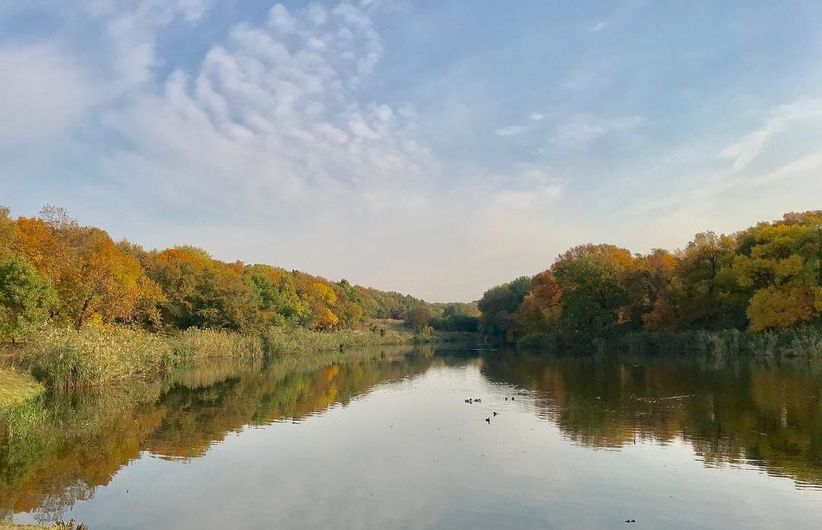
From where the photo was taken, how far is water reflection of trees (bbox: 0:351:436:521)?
1166 cm

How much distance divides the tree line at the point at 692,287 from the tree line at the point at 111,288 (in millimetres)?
29985

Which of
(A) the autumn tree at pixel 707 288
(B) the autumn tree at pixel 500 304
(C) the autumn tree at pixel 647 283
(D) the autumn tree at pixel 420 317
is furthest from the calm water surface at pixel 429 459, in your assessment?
(D) the autumn tree at pixel 420 317

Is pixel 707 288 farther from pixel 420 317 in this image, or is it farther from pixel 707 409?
pixel 420 317

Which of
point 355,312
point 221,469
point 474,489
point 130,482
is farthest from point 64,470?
point 355,312

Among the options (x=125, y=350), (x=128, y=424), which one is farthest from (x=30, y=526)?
(x=125, y=350)

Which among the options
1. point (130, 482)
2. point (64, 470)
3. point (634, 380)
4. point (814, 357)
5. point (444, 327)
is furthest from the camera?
point (444, 327)

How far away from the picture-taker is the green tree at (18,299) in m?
24.4

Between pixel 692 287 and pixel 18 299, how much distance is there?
47449mm

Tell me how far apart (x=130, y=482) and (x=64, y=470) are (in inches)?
77.9

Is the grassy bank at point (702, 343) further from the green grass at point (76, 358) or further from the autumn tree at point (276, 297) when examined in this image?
the green grass at point (76, 358)

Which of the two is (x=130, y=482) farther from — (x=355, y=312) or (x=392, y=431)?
(x=355, y=312)

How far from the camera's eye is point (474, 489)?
1094 cm

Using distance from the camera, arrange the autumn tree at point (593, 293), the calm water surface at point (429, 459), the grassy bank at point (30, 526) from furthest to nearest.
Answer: the autumn tree at point (593, 293) < the calm water surface at point (429, 459) < the grassy bank at point (30, 526)

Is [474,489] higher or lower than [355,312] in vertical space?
lower
